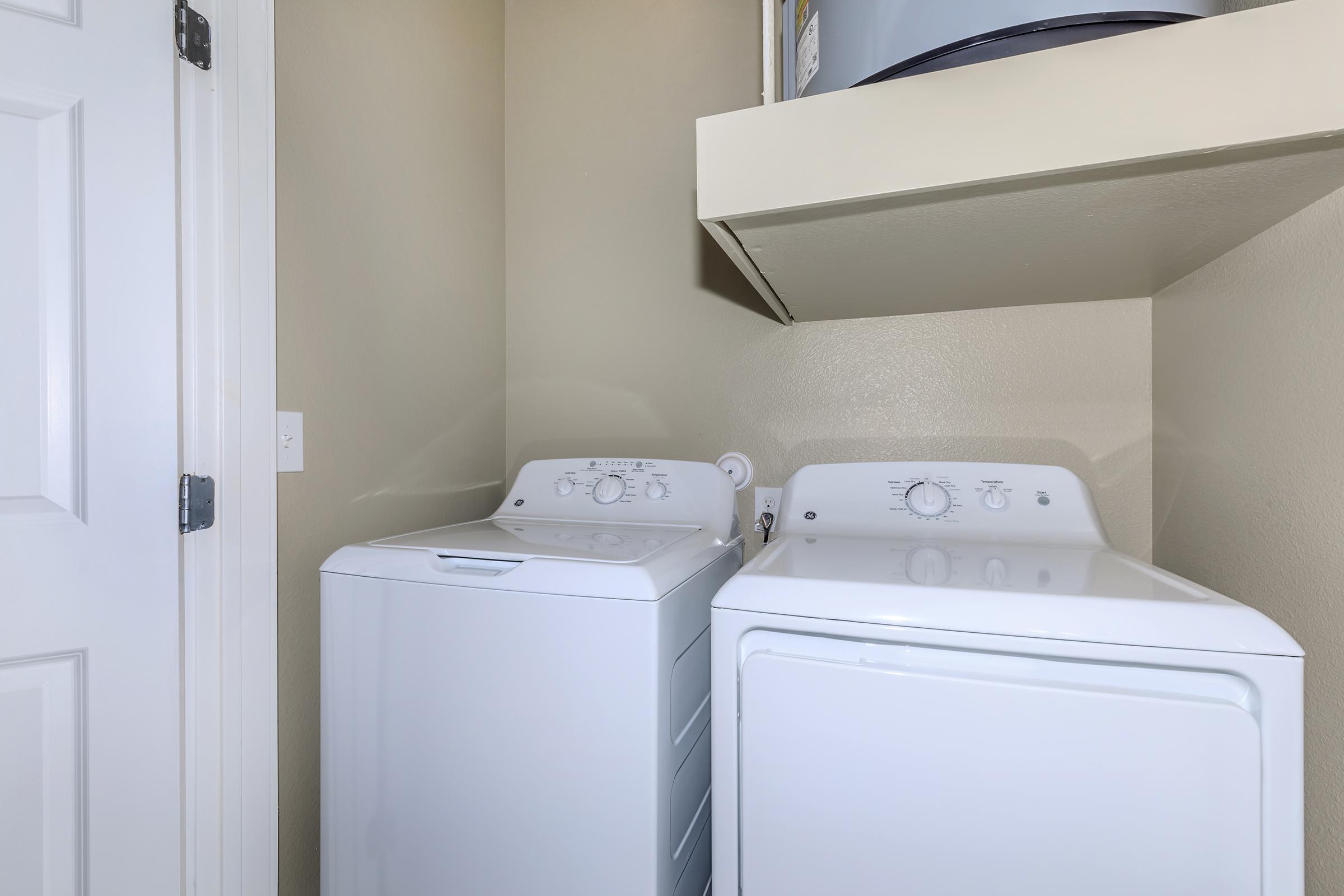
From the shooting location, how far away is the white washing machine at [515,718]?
875 millimetres

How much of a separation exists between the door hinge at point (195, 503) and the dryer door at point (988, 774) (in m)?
0.86

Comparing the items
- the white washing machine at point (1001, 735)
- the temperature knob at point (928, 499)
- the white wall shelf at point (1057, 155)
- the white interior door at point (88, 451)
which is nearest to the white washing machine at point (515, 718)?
the white washing machine at point (1001, 735)

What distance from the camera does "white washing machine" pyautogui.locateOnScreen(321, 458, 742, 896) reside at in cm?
87

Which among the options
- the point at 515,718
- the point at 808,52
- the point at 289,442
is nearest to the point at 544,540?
the point at 515,718

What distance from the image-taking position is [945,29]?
2.56ft

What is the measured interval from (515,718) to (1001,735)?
644 millimetres

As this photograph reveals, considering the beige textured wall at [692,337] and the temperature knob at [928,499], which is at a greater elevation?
the beige textured wall at [692,337]

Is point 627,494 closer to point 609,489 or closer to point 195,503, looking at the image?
point 609,489

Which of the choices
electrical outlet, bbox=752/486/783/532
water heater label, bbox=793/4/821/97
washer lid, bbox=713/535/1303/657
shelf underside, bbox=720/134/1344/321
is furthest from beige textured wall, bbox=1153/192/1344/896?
electrical outlet, bbox=752/486/783/532

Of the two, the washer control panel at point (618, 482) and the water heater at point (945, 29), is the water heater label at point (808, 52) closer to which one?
the water heater at point (945, 29)

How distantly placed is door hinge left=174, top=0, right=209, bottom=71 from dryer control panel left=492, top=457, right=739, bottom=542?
95 cm

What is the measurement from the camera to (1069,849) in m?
0.69

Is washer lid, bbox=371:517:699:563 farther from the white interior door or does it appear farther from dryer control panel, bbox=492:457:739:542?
the white interior door

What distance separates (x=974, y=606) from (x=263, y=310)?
1.16m
